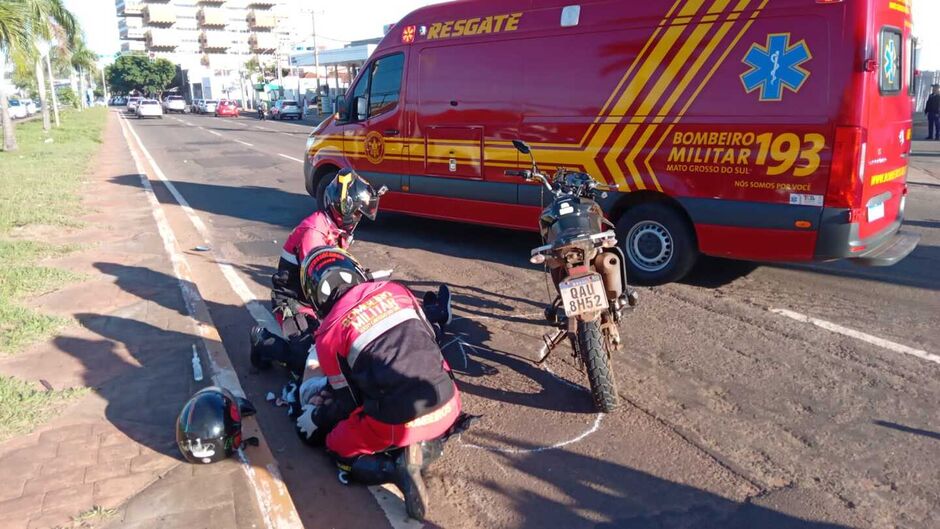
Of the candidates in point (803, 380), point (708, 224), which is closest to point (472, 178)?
point (708, 224)

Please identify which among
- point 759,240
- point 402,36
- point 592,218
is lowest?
point 759,240

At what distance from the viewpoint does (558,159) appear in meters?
7.11

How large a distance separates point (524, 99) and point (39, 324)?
490 centimetres

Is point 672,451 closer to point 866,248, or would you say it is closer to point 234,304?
point 866,248

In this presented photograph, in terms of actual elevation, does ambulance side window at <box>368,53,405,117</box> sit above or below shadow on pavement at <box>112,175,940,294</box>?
above

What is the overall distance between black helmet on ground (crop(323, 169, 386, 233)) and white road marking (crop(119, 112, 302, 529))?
4.18 ft

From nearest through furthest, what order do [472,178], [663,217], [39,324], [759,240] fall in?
1. [39,324]
2. [759,240]
3. [663,217]
4. [472,178]

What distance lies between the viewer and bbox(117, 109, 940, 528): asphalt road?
3.22 m

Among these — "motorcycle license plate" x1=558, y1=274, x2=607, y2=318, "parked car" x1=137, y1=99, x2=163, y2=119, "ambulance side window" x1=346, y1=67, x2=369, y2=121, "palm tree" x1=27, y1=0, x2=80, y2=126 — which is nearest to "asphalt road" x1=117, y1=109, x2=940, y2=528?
"motorcycle license plate" x1=558, y1=274, x2=607, y2=318

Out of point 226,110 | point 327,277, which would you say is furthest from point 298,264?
point 226,110

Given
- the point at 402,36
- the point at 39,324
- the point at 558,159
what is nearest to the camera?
the point at 39,324

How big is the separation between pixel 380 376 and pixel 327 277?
0.61 metres

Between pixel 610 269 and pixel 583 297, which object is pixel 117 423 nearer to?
pixel 583 297

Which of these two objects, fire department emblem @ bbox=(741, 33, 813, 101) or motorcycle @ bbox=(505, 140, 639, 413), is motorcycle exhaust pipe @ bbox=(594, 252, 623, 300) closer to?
motorcycle @ bbox=(505, 140, 639, 413)
